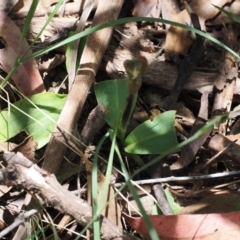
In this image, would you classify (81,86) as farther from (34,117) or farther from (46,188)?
(46,188)

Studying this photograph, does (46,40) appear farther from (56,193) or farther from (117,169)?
(56,193)

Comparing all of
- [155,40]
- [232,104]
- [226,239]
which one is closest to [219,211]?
[226,239]

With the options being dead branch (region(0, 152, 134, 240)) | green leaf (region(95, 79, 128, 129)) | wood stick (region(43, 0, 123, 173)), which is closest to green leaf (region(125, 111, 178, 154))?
green leaf (region(95, 79, 128, 129))

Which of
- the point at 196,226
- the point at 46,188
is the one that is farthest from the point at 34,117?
the point at 196,226

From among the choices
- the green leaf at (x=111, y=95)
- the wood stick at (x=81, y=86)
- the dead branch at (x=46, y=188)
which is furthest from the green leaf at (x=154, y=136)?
the dead branch at (x=46, y=188)

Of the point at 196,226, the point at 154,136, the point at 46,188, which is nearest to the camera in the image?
the point at 46,188
